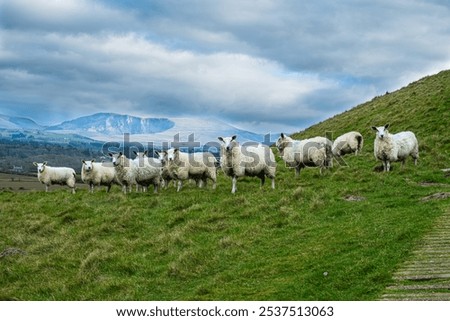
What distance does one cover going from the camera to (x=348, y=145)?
33.7 m

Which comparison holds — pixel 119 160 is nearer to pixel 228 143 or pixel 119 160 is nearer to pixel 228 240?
pixel 228 143

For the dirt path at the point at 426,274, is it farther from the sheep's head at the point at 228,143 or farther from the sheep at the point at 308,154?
the sheep at the point at 308,154

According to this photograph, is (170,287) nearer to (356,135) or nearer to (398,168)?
(398,168)

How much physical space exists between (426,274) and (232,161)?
1483 cm

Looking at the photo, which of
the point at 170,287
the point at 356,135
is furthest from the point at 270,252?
the point at 356,135

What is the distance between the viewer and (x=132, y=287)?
12.1m

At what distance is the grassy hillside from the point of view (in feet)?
34.6

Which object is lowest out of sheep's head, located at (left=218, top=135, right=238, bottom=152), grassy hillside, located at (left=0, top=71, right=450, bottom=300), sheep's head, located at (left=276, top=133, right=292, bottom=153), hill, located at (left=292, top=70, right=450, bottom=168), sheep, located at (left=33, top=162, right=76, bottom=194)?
grassy hillside, located at (left=0, top=71, right=450, bottom=300)

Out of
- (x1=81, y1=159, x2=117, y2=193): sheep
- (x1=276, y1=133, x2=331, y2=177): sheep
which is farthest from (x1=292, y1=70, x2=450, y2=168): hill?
(x1=81, y1=159, x2=117, y2=193): sheep

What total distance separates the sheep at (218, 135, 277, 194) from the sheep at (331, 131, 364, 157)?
10.7 meters

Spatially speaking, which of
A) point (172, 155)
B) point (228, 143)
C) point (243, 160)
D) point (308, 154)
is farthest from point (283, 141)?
point (172, 155)

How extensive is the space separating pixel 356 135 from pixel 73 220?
19970 mm

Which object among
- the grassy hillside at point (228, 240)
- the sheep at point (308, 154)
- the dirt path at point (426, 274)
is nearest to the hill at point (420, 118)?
the grassy hillside at point (228, 240)

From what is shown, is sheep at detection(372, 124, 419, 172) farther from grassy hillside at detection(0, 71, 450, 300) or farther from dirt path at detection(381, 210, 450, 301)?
dirt path at detection(381, 210, 450, 301)
